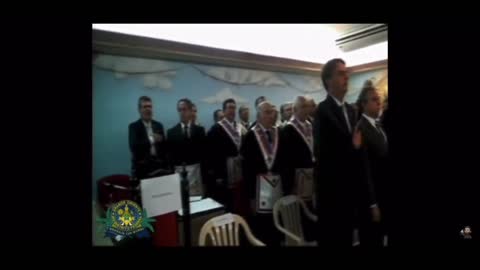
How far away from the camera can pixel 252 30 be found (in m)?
1.66

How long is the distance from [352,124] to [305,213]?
18.6 inches

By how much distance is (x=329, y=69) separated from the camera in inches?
65.1

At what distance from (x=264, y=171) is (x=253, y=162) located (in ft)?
0.22

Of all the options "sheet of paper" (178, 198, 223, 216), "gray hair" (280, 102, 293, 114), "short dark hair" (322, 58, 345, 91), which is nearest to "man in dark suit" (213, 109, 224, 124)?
"gray hair" (280, 102, 293, 114)

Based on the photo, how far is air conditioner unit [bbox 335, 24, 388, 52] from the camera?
166 cm

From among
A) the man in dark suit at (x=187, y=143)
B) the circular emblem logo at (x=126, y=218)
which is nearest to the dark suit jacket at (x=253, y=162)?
the man in dark suit at (x=187, y=143)

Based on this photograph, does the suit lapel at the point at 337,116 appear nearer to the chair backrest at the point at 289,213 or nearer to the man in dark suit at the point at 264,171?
the man in dark suit at the point at 264,171

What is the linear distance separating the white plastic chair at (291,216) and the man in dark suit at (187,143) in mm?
379

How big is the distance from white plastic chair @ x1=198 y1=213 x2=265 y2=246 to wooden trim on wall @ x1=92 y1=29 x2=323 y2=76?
28.5 inches

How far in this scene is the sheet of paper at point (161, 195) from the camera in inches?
63.2

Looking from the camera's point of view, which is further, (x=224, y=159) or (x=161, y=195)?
(x=224, y=159)

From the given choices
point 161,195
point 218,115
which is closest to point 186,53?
point 218,115

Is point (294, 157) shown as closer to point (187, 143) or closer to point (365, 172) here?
point (365, 172)
